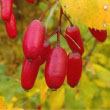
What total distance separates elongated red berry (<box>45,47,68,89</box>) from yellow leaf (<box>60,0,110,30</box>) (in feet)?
0.39

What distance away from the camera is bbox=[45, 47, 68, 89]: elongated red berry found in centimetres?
81

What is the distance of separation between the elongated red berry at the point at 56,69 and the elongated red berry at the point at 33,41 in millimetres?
66

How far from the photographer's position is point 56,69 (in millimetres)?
813

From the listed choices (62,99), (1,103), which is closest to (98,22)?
(1,103)

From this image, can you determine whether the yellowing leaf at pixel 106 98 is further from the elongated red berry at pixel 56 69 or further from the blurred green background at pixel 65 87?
the elongated red berry at pixel 56 69

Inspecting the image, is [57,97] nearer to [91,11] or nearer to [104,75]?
[104,75]

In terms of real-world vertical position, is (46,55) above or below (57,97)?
above

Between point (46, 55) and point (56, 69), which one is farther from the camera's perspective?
point (46, 55)

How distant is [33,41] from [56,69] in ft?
0.35

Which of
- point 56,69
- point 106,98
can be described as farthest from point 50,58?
point 106,98

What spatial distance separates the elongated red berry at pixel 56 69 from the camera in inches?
31.8

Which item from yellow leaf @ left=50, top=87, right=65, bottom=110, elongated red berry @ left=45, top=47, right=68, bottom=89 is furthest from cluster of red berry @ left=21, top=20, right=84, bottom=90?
yellow leaf @ left=50, top=87, right=65, bottom=110

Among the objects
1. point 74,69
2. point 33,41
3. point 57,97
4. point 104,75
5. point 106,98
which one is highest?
point 33,41

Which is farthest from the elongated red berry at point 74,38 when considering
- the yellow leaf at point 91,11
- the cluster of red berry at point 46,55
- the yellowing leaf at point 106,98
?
the yellowing leaf at point 106,98
